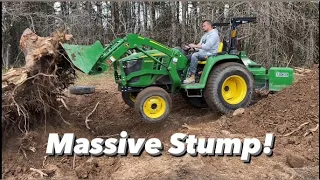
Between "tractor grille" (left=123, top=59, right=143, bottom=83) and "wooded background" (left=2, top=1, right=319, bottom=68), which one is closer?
"tractor grille" (left=123, top=59, right=143, bottom=83)

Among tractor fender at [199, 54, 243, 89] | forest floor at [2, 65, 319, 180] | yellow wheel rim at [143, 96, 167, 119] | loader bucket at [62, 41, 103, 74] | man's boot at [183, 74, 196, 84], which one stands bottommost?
forest floor at [2, 65, 319, 180]

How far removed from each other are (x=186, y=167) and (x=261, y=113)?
2756mm

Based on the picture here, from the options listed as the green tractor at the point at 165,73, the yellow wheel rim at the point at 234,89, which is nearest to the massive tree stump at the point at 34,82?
the green tractor at the point at 165,73

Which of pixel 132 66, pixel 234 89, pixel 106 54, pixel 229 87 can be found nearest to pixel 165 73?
pixel 132 66

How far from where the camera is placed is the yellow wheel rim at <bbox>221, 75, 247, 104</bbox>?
27.1ft

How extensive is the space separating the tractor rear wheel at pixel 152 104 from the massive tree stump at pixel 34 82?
142cm

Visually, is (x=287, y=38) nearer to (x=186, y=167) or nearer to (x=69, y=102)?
(x=69, y=102)

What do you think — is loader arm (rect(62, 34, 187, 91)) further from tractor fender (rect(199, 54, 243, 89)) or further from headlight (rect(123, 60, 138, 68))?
tractor fender (rect(199, 54, 243, 89))

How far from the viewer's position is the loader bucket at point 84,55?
22.5 ft

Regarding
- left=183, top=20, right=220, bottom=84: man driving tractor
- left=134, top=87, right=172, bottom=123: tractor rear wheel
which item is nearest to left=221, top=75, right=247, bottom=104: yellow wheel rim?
left=183, top=20, right=220, bottom=84: man driving tractor

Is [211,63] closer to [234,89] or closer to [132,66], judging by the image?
[234,89]

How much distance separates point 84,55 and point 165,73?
1.65 meters

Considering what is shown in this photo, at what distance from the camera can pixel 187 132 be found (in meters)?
7.23

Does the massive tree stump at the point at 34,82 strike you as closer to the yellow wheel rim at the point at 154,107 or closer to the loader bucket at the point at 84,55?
the loader bucket at the point at 84,55
